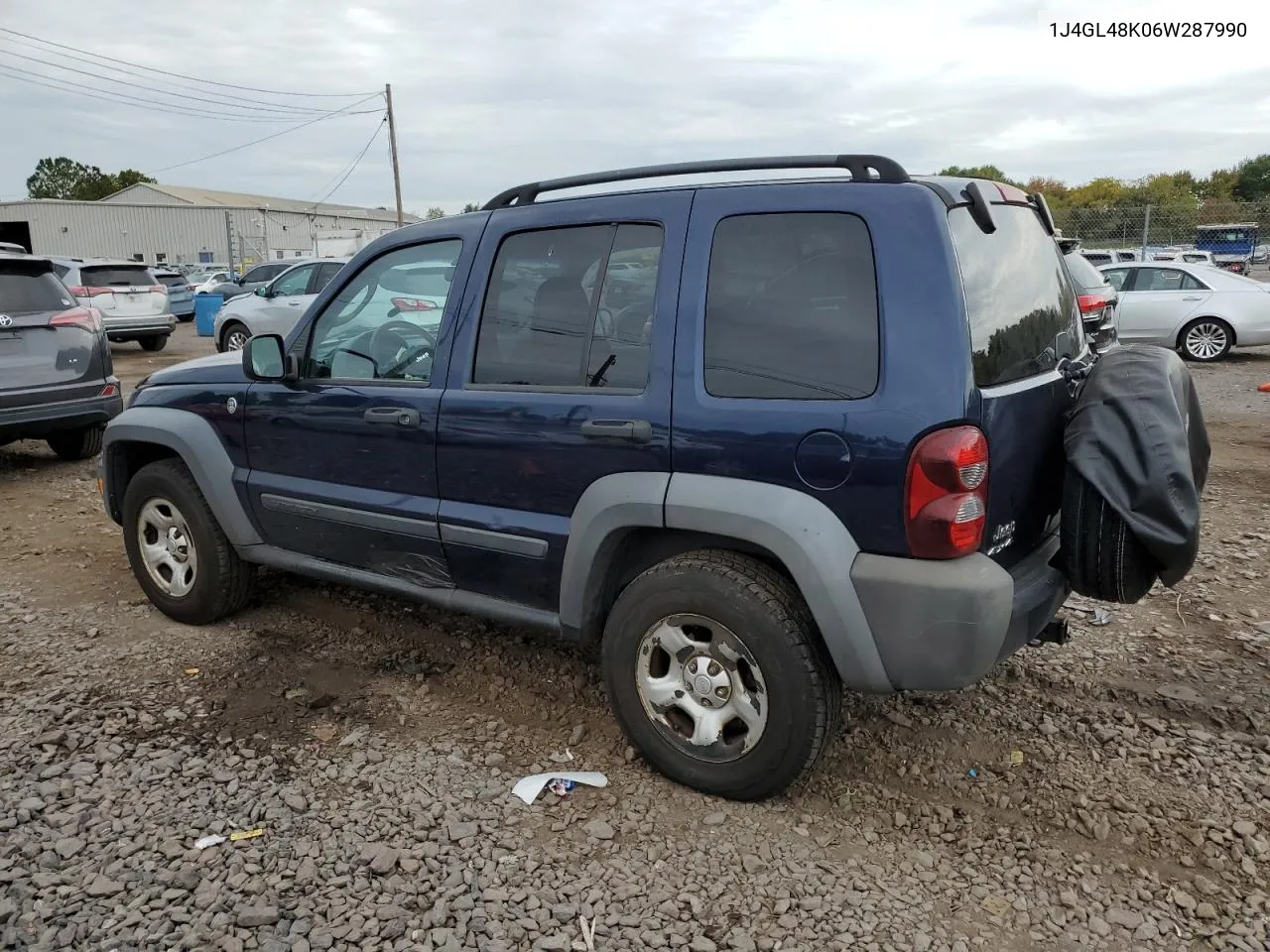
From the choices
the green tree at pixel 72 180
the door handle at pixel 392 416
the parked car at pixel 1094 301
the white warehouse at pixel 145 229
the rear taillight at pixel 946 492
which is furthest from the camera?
the green tree at pixel 72 180

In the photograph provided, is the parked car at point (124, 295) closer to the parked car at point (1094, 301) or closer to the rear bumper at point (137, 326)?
the rear bumper at point (137, 326)

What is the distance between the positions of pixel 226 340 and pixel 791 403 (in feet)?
47.2

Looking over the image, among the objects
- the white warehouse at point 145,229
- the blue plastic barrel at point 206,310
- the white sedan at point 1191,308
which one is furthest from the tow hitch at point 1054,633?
the white warehouse at point 145,229

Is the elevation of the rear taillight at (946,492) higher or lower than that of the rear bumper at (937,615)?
higher

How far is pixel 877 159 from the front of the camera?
9.04 ft

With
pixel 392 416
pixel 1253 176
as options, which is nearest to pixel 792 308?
pixel 392 416

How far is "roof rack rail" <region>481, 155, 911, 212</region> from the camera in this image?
2.74 m

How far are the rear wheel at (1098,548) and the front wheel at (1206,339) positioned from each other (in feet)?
42.2

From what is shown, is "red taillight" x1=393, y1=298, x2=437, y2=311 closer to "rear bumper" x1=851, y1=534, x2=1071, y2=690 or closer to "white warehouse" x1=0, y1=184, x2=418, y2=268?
"rear bumper" x1=851, y1=534, x2=1071, y2=690

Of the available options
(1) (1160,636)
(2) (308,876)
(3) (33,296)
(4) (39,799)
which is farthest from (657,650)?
(3) (33,296)

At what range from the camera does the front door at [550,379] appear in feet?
9.77

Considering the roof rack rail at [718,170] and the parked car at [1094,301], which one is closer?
the roof rack rail at [718,170]

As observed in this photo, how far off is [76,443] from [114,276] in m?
10.4

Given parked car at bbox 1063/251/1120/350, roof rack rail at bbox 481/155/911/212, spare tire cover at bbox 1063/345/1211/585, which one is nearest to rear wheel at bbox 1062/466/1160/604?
spare tire cover at bbox 1063/345/1211/585
